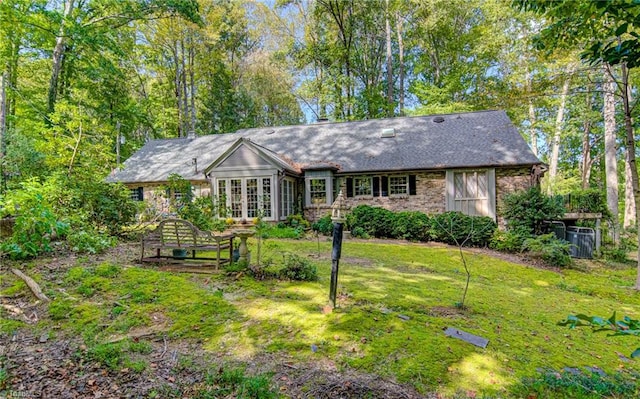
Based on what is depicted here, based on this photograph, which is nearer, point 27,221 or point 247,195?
point 27,221

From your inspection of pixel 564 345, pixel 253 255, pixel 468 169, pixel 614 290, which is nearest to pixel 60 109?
pixel 253 255

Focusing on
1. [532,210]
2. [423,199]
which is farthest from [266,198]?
[532,210]

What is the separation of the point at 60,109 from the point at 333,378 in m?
11.3

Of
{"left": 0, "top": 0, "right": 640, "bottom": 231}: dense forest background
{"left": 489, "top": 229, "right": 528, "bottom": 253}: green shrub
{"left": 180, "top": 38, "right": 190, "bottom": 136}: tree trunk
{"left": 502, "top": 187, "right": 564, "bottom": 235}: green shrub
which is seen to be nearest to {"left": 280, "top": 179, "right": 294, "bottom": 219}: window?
{"left": 489, "top": 229, "right": 528, "bottom": 253}: green shrub

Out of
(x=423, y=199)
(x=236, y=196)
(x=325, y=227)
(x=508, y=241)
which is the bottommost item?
(x=508, y=241)

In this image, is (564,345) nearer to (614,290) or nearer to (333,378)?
(333,378)

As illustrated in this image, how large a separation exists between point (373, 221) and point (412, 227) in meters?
1.52

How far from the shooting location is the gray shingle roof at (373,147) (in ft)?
44.4

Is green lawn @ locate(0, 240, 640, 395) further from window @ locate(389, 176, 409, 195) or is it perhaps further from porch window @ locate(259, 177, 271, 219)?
window @ locate(389, 176, 409, 195)

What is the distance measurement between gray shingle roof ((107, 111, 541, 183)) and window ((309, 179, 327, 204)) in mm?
1052

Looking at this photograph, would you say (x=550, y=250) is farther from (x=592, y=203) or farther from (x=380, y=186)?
(x=380, y=186)

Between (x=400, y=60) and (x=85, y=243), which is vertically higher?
(x=400, y=60)

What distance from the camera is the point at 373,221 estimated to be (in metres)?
12.4

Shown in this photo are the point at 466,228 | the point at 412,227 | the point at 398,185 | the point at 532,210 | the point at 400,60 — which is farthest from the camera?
the point at 400,60
